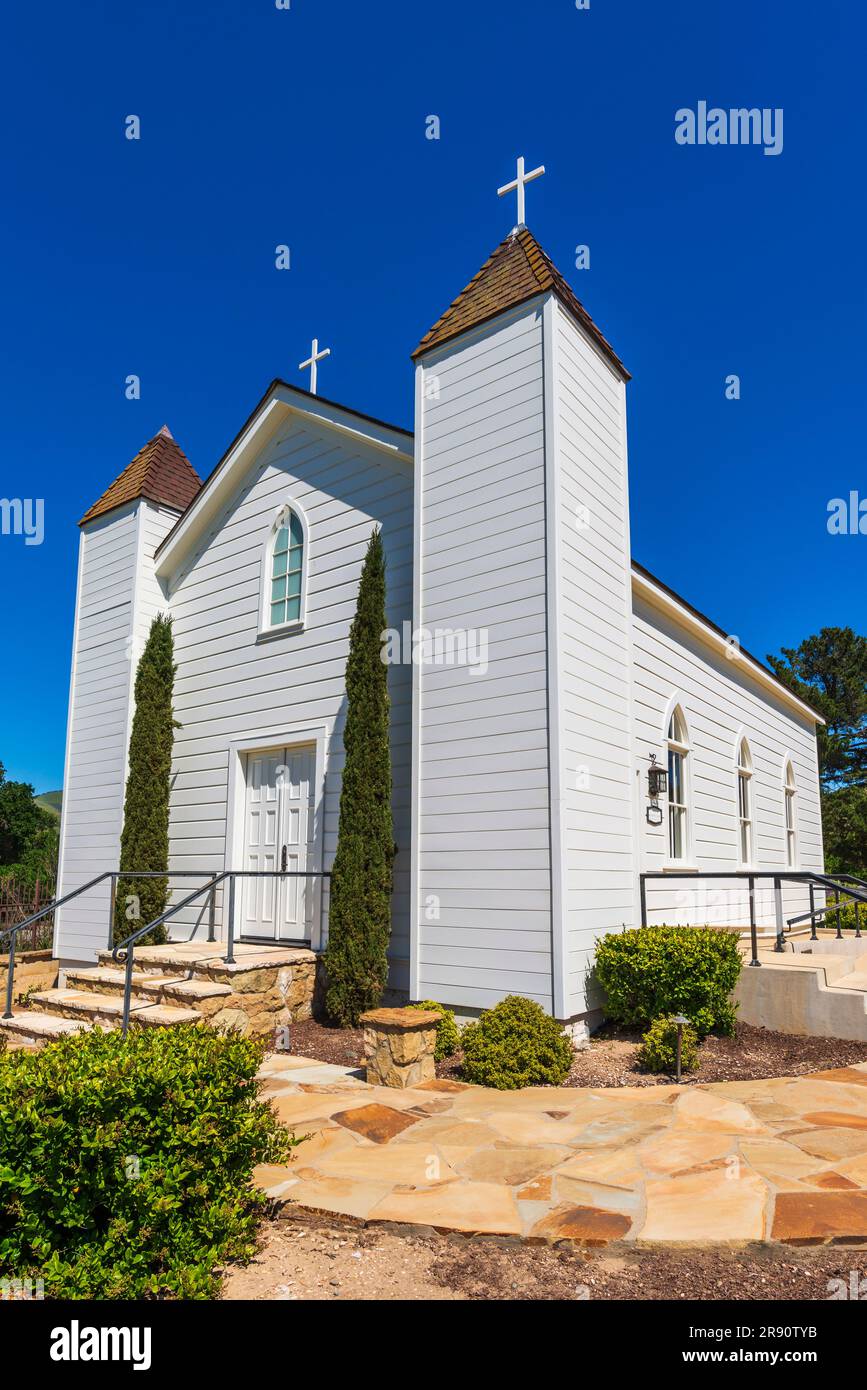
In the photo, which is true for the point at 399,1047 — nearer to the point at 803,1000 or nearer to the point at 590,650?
A: the point at 803,1000

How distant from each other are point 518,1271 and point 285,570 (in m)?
8.85

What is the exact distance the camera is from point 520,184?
8828 mm

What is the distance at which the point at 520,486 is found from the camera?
795 centimetres

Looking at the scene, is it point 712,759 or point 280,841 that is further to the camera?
point 712,759

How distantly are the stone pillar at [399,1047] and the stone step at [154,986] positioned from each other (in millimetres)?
2063

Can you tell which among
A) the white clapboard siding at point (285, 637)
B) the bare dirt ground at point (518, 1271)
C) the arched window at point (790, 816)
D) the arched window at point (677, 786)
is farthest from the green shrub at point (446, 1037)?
the arched window at point (790, 816)

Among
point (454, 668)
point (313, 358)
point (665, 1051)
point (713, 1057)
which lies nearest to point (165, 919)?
point (454, 668)

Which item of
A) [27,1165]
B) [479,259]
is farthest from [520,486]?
[27,1165]

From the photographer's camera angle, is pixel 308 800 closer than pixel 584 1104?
No

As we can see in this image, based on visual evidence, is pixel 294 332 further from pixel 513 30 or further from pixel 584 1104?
pixel 584 1104

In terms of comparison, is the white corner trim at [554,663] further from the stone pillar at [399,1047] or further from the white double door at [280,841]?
the white double door at [280,841]

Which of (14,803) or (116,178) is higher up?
(116,178)

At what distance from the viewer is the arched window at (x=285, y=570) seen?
1069 cm
